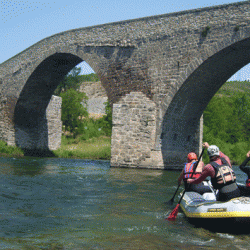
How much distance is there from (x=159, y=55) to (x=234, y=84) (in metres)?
62.9

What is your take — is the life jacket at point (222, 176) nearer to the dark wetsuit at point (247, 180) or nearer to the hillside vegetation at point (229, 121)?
the dark wetsuit at point (247, 180)

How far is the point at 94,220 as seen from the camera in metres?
6.02

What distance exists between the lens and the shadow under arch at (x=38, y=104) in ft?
65.5

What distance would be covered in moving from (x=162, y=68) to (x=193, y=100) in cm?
217

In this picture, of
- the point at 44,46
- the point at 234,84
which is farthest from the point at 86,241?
the point at 234,84

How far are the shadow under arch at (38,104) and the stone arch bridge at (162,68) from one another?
5.46 ft

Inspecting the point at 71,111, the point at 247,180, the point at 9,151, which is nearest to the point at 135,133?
the point at 247,180

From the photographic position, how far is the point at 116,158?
15.3m

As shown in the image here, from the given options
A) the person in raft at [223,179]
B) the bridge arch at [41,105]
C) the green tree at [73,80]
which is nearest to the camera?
the person in raft at [223,179]

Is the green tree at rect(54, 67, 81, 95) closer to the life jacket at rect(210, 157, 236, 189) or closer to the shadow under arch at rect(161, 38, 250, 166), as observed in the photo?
the shadow under arch at rect(161, 38, 250, 166)

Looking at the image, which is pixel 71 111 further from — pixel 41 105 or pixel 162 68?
pixel 162 68

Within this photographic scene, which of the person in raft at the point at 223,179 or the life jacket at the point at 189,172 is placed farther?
the life jacket at the point at 189,172

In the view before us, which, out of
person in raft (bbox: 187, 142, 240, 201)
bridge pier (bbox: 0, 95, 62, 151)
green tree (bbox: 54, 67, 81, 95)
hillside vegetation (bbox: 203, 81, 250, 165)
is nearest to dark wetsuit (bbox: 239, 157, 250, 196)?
person in raft (bbox: 187, 142, 240, 201)

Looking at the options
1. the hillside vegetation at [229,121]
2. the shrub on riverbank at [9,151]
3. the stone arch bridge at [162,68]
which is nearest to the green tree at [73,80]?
the hillside vegetation at [229,121]
